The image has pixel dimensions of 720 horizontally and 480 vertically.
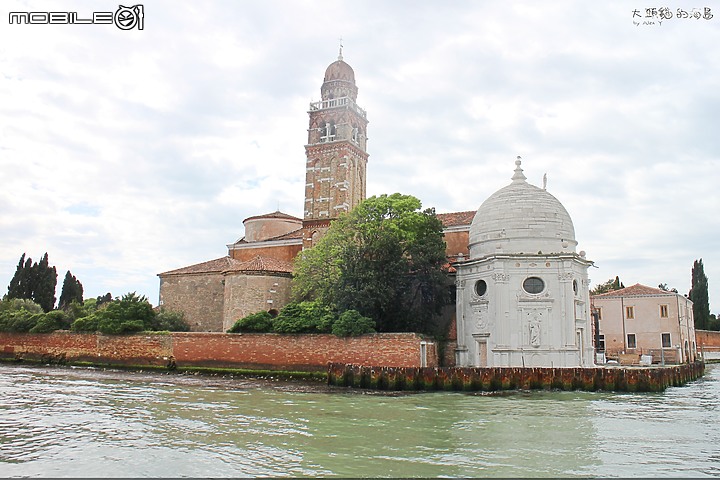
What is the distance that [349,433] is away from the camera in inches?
505

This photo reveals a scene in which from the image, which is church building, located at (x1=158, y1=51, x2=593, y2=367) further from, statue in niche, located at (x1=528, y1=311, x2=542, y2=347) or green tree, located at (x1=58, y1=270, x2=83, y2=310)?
green tree, located at (x1=58, y1=270, x2=83, y2=310)

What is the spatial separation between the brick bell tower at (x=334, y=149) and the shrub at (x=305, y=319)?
11410mm

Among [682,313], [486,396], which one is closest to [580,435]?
[486,396]

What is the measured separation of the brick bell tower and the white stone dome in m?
12.6

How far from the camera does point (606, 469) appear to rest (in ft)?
33.0

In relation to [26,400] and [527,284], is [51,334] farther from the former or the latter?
[527,284]

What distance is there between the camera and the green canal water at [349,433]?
988 centimetres

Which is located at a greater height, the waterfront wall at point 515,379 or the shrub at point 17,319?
the shrub at point 17,319

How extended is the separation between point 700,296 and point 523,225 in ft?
116

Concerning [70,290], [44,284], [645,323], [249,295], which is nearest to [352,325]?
[249,295]

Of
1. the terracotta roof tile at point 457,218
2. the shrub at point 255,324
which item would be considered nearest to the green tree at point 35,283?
the shrub at point 255,324

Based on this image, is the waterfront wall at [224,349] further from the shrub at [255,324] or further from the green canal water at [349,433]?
the green canal water at [349,433]

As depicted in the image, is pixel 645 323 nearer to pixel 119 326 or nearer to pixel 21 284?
pixel 119 326

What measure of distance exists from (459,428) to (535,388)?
377 inches
